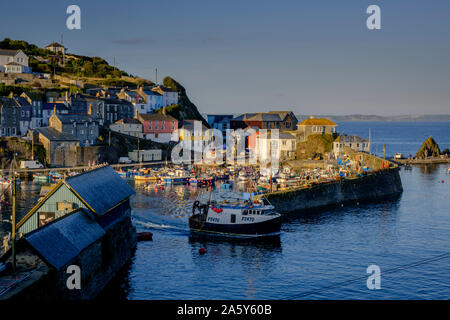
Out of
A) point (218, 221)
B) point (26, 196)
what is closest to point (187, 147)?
point (26, 196)

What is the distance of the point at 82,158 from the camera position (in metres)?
101

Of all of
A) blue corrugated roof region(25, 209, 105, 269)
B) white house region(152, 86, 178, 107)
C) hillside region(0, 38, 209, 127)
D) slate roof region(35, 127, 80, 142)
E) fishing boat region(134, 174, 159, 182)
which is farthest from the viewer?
white house region(152, 86, 178, 107)

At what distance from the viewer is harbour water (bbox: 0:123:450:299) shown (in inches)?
1361

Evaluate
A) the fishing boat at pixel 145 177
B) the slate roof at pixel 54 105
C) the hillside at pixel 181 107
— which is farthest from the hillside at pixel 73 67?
the fishing boat at pixel 145 177

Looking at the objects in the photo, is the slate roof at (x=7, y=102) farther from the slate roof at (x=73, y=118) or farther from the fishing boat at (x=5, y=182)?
the fishing boat at (x=5, y=182)

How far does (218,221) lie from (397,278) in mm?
19781

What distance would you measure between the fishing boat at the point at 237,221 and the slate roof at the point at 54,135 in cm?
5652

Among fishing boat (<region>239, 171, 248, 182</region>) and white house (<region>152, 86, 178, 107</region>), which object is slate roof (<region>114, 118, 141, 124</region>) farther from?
fishing boat (<region>239, 171, 248, 182</region>)

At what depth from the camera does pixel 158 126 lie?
12656cm

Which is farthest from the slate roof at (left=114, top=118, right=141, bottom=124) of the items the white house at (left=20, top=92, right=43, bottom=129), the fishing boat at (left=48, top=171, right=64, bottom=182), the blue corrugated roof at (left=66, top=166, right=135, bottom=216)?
the blue corrugated roof at (left=66, top=166, right=135, bottom=216)

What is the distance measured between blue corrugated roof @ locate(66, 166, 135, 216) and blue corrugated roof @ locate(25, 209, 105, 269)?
1.62 meters

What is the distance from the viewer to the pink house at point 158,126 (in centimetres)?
12368
